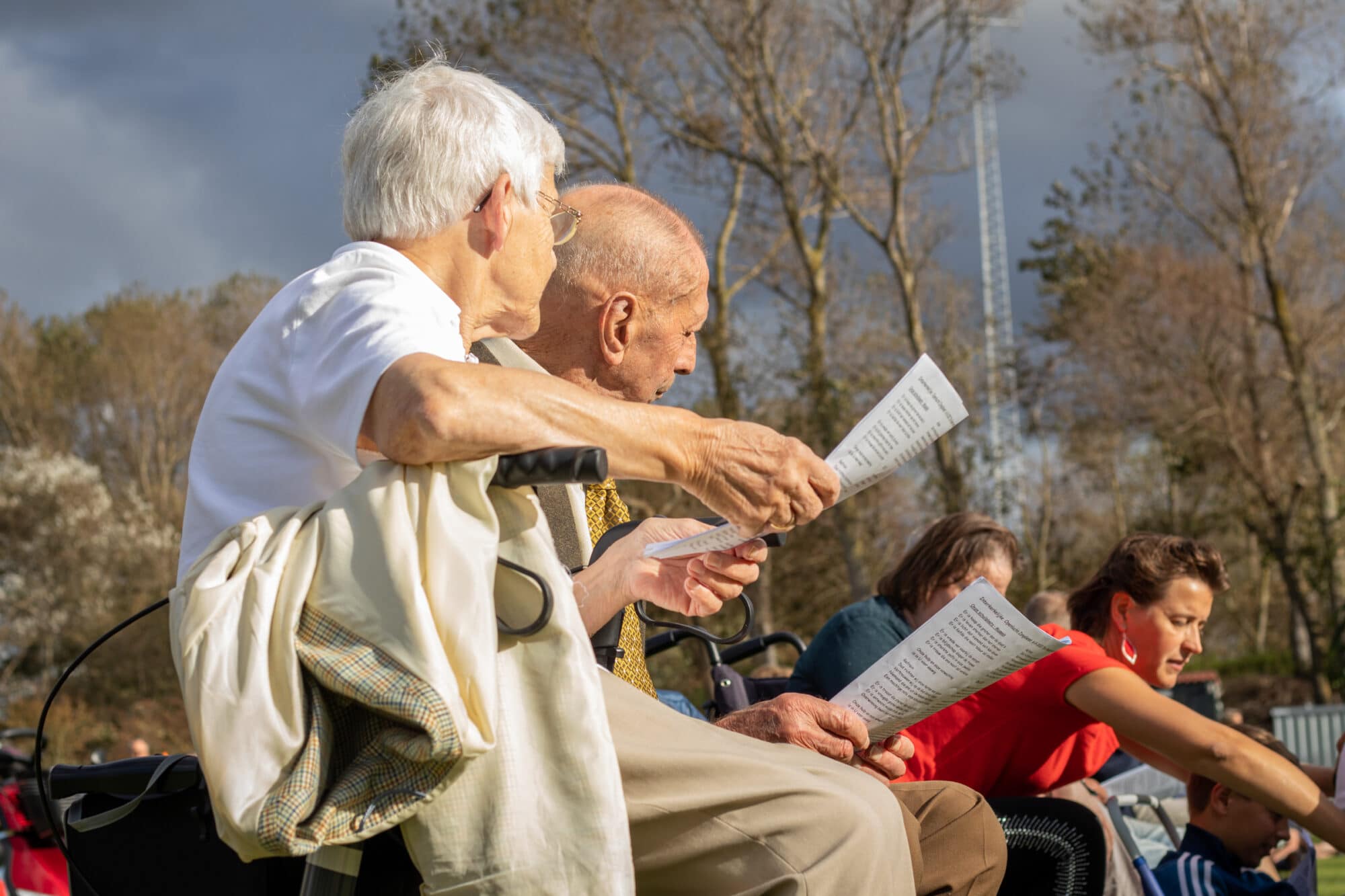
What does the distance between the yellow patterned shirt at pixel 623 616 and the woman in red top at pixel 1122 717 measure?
624mm

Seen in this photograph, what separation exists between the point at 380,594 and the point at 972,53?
16.8 metres

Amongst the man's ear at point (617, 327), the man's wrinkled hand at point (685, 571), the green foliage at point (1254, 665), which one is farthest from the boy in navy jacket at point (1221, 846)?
the green foliage at point (1254, 665)

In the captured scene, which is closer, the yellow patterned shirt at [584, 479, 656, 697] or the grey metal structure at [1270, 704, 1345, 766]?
the yellow patterned shirt at [584, 479, 656, 697]

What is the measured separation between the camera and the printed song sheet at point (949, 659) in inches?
74.3

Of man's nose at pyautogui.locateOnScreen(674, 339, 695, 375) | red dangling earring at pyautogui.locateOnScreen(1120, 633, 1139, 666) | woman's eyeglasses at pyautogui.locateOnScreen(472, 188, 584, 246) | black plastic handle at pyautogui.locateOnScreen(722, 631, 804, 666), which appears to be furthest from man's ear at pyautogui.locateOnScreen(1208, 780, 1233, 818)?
woman's eyeglasses at pyautogui.locateOnScreen(472, 188, 584, 246)

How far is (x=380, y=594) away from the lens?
1452 mm

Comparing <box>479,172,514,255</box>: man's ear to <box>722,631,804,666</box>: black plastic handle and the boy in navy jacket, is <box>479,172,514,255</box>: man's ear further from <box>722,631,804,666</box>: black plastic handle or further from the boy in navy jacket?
the boy in navy jacket

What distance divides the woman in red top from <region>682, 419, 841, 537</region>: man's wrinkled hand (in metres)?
1.14

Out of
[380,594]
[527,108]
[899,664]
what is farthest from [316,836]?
[527,108]

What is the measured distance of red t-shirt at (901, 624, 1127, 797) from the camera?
2.67m

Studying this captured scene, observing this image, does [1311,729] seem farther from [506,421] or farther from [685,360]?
[506,421]

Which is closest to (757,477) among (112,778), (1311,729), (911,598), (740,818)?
(740,818)

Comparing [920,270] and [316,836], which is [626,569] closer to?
[316,836]

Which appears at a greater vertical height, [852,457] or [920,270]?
[920,270]
